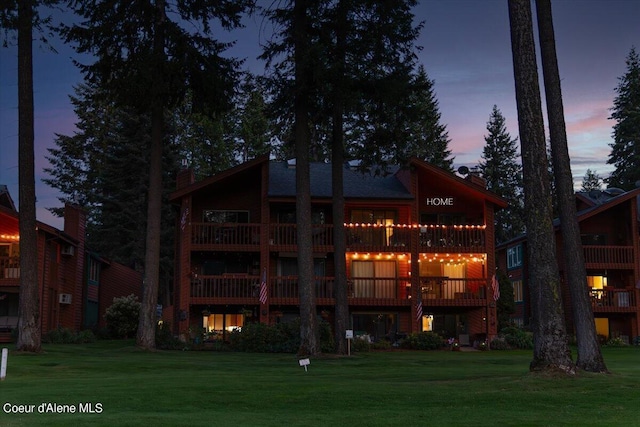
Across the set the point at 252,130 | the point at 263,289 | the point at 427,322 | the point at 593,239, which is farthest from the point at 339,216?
the point at 252,130

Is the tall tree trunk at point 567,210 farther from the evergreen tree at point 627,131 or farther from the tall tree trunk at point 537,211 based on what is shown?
the evergreen tree at point 627,131

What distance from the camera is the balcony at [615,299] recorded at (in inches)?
1689

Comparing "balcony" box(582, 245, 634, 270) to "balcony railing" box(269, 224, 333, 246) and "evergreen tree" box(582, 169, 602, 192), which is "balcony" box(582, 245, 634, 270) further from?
"evergreen tree" box(582, 169, 602, 192)

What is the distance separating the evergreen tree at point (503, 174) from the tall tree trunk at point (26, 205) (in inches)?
1960

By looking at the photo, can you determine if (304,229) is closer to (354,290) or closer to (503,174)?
(354,290)

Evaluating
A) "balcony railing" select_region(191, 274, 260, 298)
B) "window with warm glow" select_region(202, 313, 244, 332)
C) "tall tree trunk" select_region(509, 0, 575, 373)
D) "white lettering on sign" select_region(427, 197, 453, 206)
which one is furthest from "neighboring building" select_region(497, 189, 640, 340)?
"tall tree trunk" select_region(509, 0, 575, 373)

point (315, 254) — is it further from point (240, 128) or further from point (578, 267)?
point (240, 128)

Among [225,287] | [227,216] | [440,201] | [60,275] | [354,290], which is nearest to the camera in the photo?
[225,287]

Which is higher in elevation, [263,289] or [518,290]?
[518,290]

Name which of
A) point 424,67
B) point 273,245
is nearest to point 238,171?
point 273,245

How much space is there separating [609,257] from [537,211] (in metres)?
28.6

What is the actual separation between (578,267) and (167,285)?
49.1 meters

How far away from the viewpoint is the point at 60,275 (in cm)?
4312

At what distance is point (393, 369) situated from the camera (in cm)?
2284
